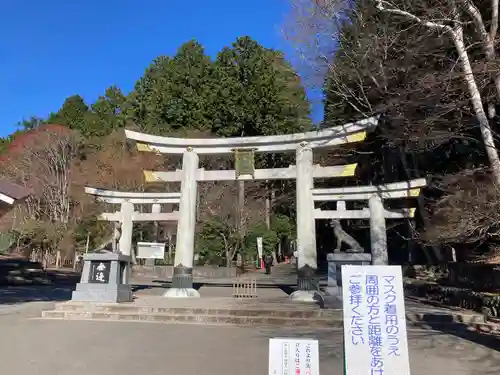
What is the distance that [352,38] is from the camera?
Result: 1475 cm

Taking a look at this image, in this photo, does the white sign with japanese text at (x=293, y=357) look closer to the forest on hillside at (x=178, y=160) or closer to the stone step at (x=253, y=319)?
the stone step at (x=253, y=319)

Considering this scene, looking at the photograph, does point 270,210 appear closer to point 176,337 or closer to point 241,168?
point 241,168

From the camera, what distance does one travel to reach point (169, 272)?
28.4 m

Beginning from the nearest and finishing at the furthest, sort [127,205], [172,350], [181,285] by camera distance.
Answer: [172,350] < [181,285] < [127,205]

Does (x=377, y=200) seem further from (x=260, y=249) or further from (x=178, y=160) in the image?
(x=178, y=160)

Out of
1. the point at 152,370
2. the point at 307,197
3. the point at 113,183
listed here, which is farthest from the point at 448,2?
the point at 113,183

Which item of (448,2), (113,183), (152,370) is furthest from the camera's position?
(113,183)

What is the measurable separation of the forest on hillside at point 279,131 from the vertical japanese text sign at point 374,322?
579cm

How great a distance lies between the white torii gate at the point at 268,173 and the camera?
1383cm

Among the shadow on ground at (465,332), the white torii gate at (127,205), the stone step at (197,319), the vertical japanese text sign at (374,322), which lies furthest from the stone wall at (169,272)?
the vertical japanese text sign at (374,322)

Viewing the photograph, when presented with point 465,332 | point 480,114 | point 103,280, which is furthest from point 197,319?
point 480,114

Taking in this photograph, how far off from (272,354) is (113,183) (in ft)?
91.0

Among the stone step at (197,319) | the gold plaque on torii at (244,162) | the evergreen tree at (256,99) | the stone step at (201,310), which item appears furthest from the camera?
the evergreen tree at (256,99)

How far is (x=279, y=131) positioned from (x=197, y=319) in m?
23.6
